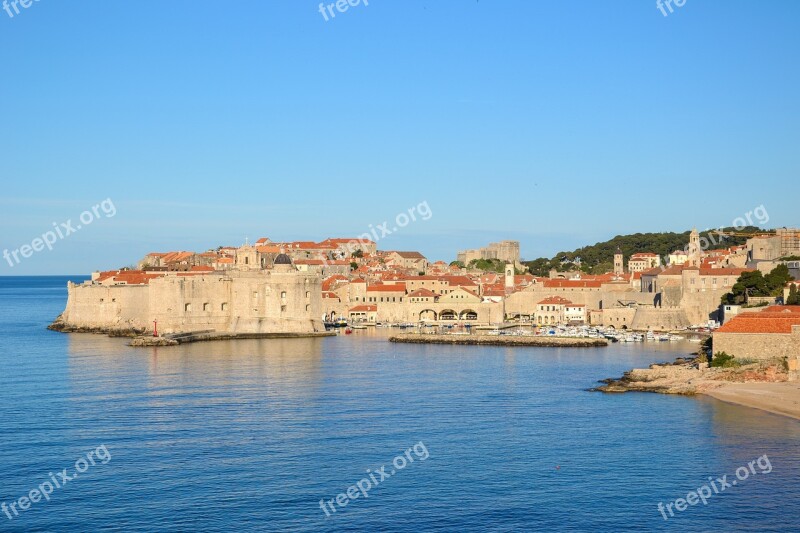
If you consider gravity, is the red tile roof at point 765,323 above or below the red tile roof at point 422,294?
below

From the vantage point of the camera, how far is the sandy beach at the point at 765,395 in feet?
57.3

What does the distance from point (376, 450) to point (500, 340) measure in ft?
65.9

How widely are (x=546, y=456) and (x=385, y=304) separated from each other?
3013 centimetres

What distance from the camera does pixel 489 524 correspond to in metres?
11.0

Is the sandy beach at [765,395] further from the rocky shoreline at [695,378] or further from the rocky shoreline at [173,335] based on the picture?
the rocky shoreline at [173,335]

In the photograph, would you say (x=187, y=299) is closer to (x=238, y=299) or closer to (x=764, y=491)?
(x=238, y=299)

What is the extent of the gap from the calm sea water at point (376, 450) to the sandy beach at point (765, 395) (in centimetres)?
41

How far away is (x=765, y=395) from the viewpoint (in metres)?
18.5

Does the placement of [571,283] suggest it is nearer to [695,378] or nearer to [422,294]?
[422,294]

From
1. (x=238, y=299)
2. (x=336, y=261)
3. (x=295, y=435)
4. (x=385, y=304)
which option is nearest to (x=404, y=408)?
(x=295, y=435)

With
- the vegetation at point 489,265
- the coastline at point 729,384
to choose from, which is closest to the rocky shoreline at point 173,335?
the coastline at point 729,384

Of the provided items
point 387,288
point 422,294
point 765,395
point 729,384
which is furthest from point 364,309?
point 765,395

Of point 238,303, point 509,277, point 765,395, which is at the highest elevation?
point 509,277

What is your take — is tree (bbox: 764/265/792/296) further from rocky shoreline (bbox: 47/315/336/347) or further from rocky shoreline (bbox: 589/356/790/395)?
rocky shoreline (bbox: 47/315/336/347)
